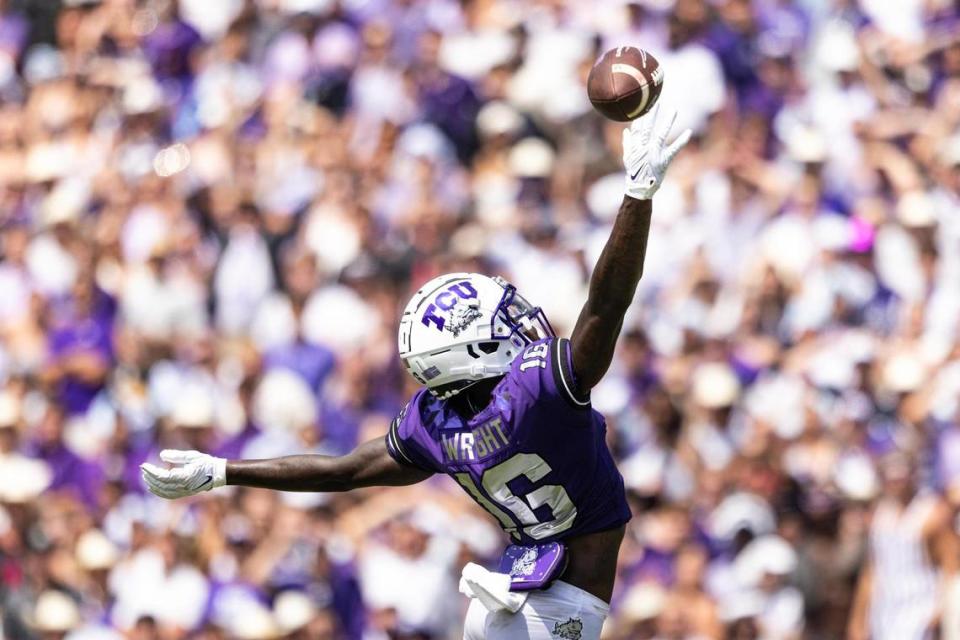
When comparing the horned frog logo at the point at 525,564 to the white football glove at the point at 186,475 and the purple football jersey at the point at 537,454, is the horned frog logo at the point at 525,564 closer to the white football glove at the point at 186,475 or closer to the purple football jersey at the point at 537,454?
the purple football jersey at the point at 537,454

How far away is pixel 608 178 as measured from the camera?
13414 millimetres

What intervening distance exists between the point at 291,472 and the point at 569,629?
4.36 ft

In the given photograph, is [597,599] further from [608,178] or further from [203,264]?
[203,264]

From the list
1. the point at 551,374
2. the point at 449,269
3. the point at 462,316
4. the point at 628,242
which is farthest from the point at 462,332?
the point at 449,269

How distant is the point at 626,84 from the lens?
6125mm

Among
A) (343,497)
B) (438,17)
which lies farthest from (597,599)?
(438,17)

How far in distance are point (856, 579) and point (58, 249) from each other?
24.1 ft

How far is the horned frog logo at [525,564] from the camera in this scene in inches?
260

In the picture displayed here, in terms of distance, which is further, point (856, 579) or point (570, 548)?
point (856, 579)

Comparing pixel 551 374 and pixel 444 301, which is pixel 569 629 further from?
pixel 444 301

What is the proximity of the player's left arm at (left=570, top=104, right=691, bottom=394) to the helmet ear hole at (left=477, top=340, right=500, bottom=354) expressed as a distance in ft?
1.91

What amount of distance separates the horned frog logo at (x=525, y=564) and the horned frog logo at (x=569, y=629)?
21 centimetres

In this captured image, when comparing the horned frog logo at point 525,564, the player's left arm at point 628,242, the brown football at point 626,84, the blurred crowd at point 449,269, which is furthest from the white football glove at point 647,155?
the blurred crowd at point 449,269

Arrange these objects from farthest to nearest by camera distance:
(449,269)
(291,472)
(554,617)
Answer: (449,269) → (291,472) → (554,617)
